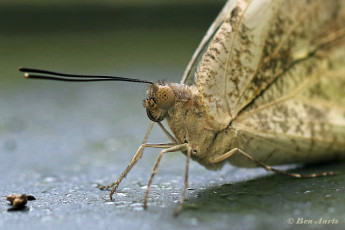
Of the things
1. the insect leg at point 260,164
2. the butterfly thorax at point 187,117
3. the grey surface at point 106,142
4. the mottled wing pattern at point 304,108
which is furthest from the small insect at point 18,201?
the mottled wing pattern at point 304,108

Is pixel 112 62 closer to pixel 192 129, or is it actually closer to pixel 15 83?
pixel 15 83

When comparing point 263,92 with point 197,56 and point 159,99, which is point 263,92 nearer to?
point 197,56

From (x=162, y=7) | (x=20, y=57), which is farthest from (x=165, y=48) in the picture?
(x=20, y=57)

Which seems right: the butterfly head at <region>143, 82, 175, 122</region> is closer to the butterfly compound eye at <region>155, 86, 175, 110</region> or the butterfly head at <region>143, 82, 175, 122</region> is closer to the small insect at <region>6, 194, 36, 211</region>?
the butterfly compound eye at <region>155, 86, 175, 110</region>

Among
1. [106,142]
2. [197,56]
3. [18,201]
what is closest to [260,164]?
[197,56]

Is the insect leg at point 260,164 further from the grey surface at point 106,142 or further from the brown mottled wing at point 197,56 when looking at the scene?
the brown mottled wing at point 197,56

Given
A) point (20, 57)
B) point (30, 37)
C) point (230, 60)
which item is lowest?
point (230, 60)
